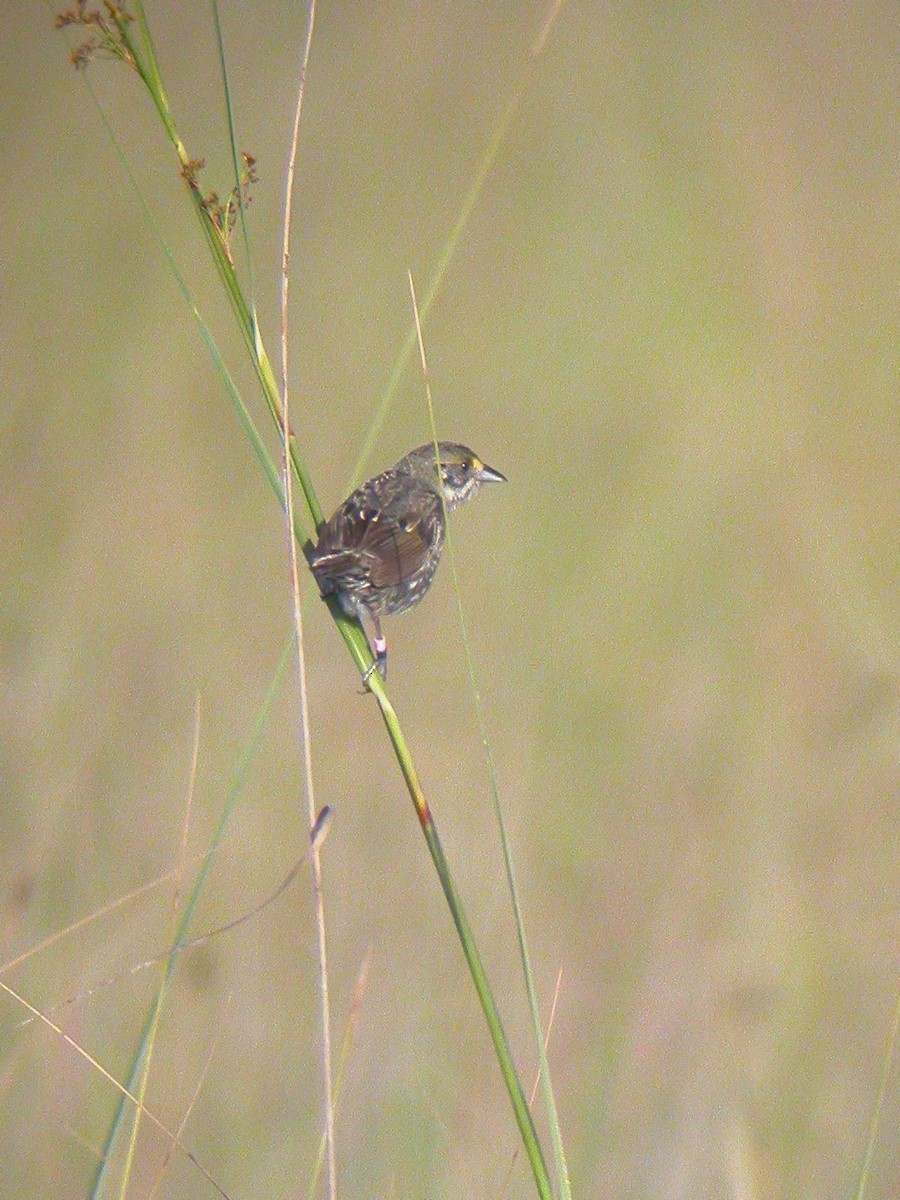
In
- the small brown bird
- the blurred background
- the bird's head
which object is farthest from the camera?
the bird's head

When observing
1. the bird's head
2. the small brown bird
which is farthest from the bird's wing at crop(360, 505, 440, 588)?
the bird's head

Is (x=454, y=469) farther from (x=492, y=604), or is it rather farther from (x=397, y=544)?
(x=397, y=544)

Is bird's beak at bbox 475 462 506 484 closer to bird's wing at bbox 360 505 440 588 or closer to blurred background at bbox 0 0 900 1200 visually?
blurred background at bbox 0 0 900 1200

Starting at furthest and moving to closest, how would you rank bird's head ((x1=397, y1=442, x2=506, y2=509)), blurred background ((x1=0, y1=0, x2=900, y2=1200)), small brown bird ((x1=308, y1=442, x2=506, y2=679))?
bird's head ((x1=397, y1=442, x2=506, y2=509)) → small brown bird ((x1=308, y1=442, x2=506, y2=679)) → blurred background ((x1=0, y1=0, x2=900, y2=1200))

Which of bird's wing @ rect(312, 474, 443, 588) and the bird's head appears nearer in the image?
bird's wing @ rect(312, 474, 443, 588)

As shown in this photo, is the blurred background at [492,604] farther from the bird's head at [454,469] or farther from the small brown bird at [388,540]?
the small brown bird at [388,540]
